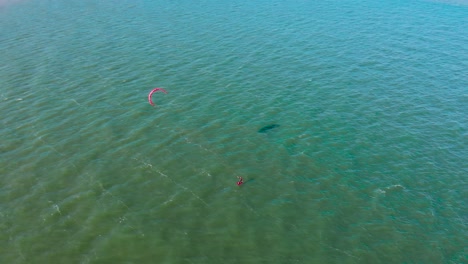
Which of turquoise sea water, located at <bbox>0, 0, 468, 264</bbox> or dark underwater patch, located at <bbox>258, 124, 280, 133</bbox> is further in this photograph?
dark underwater patch, located at <bbox>258, 124, 280, 133</bbox>

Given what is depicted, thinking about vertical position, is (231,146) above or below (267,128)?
above

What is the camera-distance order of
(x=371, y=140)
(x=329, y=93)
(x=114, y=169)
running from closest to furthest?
(x=114, y=169) < (x=371, y=140) < (x=329, y=93)

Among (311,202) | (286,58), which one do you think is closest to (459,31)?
(286,58)

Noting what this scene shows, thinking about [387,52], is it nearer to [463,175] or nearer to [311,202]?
[463,175]

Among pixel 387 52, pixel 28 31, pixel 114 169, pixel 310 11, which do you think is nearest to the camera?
pixel 114 169

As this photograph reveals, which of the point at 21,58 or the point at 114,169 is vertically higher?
the point at 21,58

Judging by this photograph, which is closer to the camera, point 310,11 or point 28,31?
point 28,31

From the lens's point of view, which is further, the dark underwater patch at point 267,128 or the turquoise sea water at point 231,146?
the dark underwater patch at point 267,128

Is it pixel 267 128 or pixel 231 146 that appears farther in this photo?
pixel 267 128
